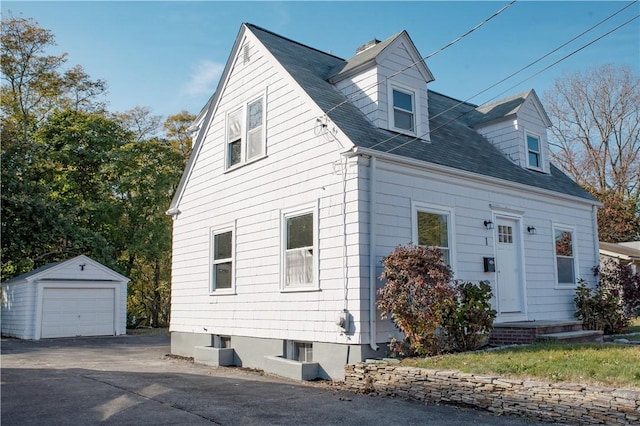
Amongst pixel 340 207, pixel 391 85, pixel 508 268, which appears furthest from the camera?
pixel 508 268

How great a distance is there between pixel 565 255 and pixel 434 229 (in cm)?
513

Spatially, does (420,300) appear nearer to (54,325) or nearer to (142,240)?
(54,325)

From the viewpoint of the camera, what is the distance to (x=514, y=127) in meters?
13.5

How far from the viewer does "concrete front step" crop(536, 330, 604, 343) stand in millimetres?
9695

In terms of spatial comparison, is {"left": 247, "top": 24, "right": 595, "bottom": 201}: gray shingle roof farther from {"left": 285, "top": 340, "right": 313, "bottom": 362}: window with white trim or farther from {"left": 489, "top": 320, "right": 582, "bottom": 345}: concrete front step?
{"left": 285, "top": 340, "right": 313, "bottom": 362}: window with white trim

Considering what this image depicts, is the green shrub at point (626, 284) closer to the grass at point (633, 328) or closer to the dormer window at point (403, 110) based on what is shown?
the grass at point (633, 328)

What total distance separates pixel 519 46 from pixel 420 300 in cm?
510

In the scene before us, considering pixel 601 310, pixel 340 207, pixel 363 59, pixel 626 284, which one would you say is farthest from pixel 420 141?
pixel 626 284

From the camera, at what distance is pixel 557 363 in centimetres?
706

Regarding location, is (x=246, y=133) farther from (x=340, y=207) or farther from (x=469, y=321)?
(x=469, y=321)

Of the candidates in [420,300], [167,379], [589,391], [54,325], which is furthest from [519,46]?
[54,325]

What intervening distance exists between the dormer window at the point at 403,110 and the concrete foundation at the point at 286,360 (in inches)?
176

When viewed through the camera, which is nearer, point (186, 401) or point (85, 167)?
point (186, 401)

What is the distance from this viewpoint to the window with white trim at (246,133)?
1166cm
